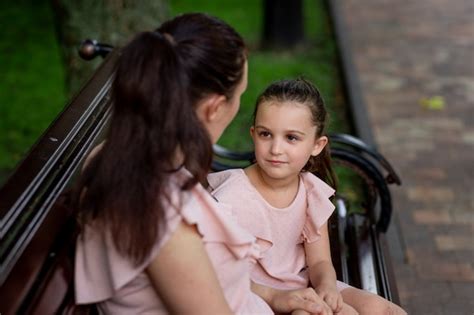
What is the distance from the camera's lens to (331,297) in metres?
2.25

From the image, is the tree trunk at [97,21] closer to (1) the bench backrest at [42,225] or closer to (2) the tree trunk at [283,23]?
(1) the bench backrest at [42,225]

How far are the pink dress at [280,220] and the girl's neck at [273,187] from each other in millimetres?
24

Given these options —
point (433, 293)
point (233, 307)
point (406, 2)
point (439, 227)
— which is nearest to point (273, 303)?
point (233, 307)

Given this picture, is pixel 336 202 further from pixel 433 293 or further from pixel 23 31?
pixel 23 31

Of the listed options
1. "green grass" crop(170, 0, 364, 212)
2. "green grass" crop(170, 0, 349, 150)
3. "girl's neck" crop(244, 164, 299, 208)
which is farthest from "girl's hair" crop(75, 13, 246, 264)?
"green grass" crop(170, 0, 349, 150)

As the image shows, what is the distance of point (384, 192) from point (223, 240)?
166 centimetres

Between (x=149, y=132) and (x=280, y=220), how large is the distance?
0.83m

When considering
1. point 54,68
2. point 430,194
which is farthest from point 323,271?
point 54,68

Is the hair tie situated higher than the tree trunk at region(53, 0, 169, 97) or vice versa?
the hair tie

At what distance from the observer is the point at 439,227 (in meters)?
4.60

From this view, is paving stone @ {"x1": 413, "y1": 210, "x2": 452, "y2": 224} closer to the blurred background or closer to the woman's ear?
the blurred background

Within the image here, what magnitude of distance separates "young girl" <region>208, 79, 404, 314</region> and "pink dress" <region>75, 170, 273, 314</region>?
44 centimetres

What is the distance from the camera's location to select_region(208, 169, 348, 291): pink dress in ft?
7.67

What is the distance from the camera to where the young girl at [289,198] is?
230 centimetres
